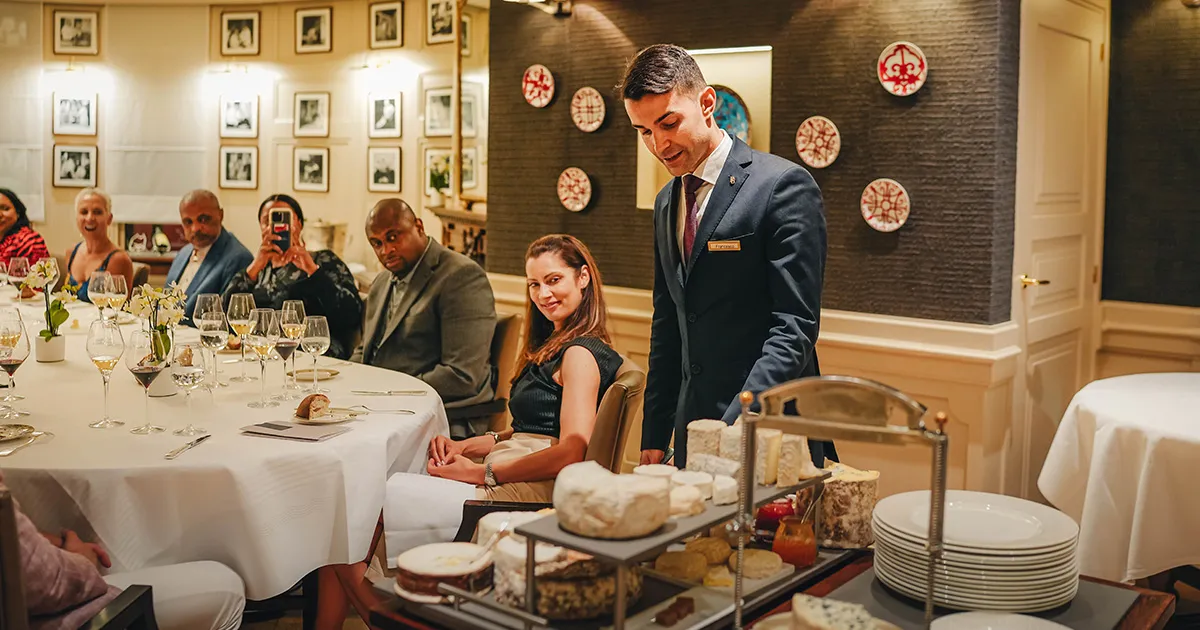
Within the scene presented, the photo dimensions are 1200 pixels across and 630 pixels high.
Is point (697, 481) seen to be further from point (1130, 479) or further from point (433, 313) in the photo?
point (433, 313)

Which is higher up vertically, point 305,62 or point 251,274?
point 305,62

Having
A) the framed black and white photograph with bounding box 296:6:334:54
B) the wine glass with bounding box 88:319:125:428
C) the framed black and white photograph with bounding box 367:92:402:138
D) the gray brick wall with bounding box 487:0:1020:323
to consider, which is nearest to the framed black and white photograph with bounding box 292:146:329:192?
the framed black and white photograph with bounding box 367:92:402:138

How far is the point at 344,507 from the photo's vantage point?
2740 millimetres

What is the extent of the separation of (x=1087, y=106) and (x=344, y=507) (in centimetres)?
384

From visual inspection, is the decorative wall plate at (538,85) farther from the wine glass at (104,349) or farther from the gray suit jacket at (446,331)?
the wine glass at (104,349)

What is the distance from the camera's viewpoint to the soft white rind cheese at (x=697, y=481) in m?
1.55

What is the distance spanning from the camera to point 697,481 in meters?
1.56

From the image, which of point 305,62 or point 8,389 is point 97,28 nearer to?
point 305,62

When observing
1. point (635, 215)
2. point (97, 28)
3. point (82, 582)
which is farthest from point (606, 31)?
point (97, 28)

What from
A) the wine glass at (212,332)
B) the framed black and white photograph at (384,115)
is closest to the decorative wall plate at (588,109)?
A: the wine glass at (212,332)

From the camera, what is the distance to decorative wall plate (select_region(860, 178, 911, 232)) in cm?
449

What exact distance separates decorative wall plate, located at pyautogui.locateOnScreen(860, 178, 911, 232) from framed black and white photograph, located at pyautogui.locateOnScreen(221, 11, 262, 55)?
6.60m

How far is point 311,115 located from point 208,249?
403cm

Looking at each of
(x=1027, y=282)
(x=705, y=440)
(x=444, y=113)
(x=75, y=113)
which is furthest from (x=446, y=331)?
(x=75, y=113)
